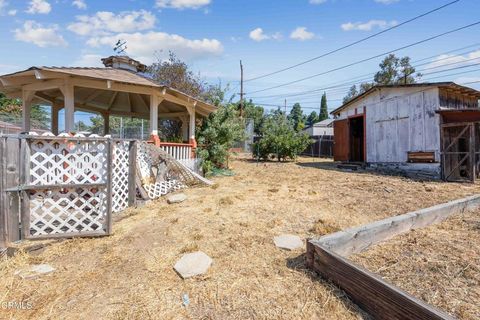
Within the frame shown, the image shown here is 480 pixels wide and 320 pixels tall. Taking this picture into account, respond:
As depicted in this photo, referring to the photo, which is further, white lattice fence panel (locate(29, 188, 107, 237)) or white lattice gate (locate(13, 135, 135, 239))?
white lattice fence panel (locate(29, 188, 107, 237))

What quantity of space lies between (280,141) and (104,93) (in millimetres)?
10069

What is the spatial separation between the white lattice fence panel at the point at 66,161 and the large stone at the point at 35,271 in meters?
1.21

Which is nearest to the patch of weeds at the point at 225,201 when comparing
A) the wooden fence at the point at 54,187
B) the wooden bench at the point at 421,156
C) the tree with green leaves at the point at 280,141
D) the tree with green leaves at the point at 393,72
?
the wooden fence at the point at 54,187

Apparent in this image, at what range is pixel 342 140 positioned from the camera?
14289 millimetres

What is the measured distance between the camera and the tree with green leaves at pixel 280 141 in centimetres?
1653

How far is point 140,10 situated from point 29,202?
32.1 feet

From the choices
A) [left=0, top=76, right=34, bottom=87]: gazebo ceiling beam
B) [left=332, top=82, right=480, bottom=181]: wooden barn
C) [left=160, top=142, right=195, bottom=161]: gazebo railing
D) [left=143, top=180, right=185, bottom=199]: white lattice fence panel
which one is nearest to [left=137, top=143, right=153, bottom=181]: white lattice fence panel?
[left=143, top=180, right=185, bottom=199]: white lattice fence panel

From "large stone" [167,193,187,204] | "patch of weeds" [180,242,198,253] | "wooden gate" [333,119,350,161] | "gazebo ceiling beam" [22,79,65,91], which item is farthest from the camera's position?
"wooden gate" [333,119,350,161]

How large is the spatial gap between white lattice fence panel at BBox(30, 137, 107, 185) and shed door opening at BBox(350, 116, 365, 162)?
42.3ft

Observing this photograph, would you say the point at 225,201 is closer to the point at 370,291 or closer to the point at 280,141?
the point at 370,291

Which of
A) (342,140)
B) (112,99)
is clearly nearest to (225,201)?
(112,99)

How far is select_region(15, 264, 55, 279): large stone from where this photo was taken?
2.69 metres

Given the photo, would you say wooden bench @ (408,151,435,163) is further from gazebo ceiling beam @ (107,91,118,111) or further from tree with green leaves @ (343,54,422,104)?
tree with green leaves @ (343,54,422,104)

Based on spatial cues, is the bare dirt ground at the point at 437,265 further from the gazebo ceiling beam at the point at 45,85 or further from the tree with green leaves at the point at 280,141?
the tree with green leaves at the point at 280,141
